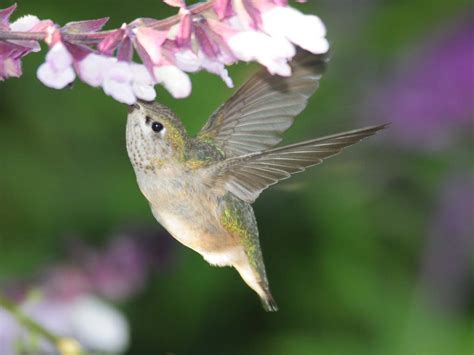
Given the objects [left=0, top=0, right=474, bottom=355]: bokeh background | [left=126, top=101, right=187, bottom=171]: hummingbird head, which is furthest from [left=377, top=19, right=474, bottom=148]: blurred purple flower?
[left=126, top=101, right=187, bottom=171]: hummingbird head

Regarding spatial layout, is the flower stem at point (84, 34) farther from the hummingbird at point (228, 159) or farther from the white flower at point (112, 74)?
the hummingbird at point (228, 159)

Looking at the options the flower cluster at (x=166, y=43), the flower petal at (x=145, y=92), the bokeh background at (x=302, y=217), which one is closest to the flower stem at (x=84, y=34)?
the flower cluster at (x=166, y=43)

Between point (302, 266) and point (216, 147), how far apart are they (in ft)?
8.33

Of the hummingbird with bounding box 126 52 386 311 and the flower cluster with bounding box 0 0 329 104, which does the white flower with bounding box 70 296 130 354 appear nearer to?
the hummingbird with bounding box 126 52 386 311

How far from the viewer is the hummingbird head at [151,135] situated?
218cm

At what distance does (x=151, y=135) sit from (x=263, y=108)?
1.45ft

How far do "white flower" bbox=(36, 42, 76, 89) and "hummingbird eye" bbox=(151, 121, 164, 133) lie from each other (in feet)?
1.38

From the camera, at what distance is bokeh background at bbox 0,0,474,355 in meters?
4.56

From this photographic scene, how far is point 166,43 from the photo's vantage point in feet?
6.42

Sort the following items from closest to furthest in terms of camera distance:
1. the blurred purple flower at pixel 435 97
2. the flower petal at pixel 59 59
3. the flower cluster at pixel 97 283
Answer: the flower petal at pixel 59 59, the flower cluster at pixel 97 283, the blurred purple flower at pixel 435 97

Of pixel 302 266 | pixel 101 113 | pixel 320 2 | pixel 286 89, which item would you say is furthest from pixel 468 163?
pixel 286 89

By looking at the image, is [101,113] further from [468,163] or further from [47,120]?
[468,163]

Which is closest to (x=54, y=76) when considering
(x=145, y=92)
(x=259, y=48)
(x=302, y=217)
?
(x=145, y=92)

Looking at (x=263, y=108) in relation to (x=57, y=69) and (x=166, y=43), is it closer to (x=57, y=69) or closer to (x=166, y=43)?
(x=166, y=43)
